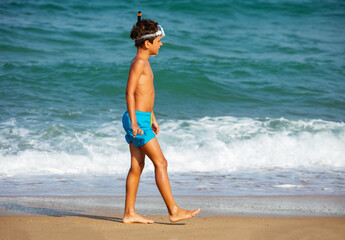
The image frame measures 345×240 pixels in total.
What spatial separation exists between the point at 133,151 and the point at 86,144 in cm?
358

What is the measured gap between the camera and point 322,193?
5098 mm

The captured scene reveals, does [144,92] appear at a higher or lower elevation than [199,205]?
higher

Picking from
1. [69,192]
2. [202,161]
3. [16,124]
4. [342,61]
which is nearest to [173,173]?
[202,161]

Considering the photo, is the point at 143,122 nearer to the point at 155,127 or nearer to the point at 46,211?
the point at 155,127

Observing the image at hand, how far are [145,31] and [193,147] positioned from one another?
149 inches

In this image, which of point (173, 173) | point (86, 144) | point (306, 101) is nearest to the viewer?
point (173, 173)

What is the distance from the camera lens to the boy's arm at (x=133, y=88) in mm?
3600

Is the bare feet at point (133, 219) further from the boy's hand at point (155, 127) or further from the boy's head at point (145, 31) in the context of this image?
the boy's head at point (145, 31)

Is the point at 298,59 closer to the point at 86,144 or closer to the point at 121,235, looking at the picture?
the point at 86,144

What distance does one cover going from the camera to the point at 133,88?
3697 mm

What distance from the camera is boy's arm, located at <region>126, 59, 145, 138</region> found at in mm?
3600

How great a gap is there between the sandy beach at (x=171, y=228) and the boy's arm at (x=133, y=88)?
2.52ft

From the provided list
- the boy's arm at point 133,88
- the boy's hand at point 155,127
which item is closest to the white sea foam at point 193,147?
the boy's hand at point 155,127

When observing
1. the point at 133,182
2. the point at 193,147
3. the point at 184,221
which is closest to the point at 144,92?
the point at 133,182
